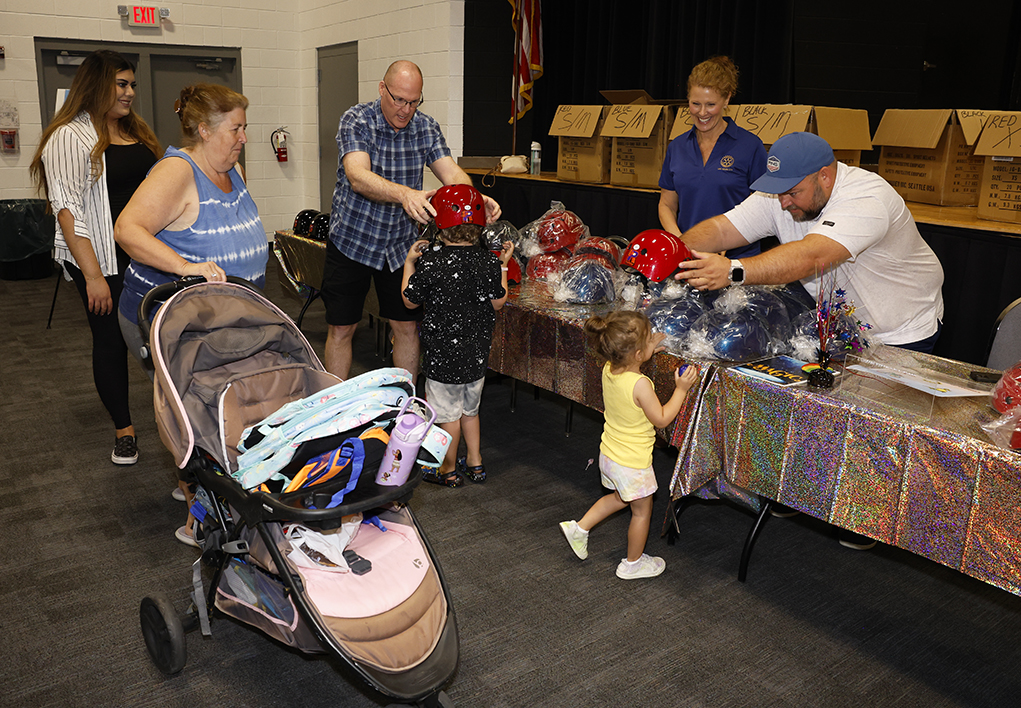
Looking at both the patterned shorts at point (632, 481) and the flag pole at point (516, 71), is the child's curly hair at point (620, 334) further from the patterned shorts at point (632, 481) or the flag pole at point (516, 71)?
the flag pole at point (516, 71)

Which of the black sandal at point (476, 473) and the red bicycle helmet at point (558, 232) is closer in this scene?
the black sandal at point (476, 473)

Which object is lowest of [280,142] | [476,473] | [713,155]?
[476,473]

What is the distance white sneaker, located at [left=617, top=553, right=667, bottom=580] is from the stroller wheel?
53.4 inches

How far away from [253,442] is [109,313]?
1.76 meters

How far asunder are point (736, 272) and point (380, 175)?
168cm

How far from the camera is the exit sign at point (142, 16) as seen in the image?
799 cm

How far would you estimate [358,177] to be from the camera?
3332mm

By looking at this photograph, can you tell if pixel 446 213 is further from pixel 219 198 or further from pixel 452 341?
pixel 219 198

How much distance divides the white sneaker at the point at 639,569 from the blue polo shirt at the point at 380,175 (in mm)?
1709

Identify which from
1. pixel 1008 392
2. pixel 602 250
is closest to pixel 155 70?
Result: pixel 602 250

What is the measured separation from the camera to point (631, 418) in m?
2.56

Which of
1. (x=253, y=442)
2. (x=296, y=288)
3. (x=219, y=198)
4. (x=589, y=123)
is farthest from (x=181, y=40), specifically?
(x=253, y=442)

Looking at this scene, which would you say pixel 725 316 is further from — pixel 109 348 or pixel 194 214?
pixel 109 348

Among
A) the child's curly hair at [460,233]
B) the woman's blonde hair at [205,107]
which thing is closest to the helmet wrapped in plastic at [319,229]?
the child's curly hair at [460,233]
